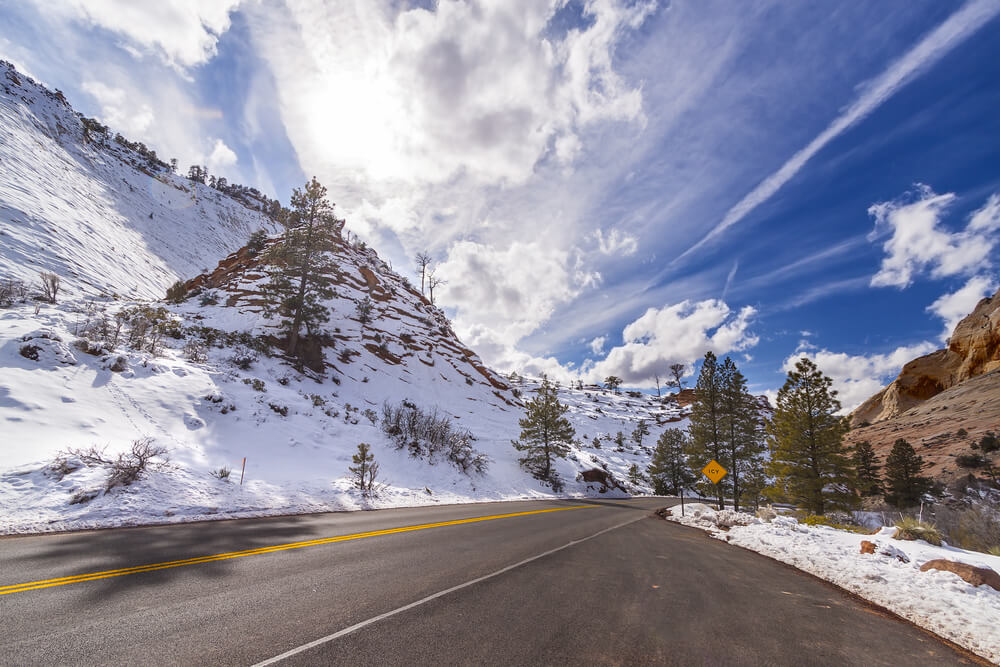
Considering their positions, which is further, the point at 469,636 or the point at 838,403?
the point at 838,403

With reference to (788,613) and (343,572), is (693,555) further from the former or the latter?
(343,572)

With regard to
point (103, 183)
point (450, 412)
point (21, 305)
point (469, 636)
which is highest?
point (103, 183)

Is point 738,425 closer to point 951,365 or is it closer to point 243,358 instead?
point 243,358

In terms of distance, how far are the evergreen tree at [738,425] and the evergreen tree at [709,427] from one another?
28cm

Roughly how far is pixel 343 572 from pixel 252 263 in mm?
46575

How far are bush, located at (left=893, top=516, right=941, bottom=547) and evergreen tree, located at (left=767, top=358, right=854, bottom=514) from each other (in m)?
16.3

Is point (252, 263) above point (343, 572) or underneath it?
above

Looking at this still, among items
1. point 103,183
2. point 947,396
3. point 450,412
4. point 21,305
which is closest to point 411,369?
point 450,412

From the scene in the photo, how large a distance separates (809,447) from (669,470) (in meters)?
22.7

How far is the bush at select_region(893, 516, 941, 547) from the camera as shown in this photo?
29.6 ft

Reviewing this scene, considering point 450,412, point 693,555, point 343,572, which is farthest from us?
point 450,412

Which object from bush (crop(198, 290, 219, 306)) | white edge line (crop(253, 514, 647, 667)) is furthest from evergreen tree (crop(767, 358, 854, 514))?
bush (crop(198, 290, 219, 306))

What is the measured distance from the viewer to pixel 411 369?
41188 millimetres

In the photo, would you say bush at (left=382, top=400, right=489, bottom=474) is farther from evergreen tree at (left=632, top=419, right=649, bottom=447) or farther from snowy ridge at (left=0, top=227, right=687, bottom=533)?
evergreen tree at (left=632, top=419, right=649, bottom=447)
